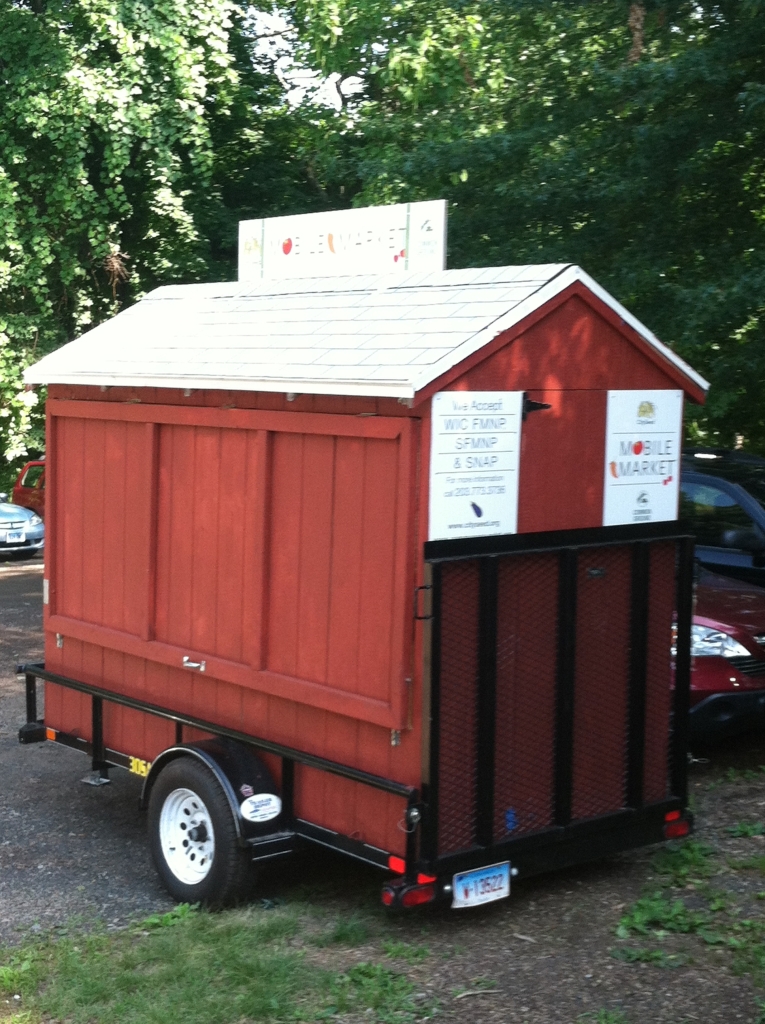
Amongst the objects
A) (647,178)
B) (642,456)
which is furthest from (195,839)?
(647,178)

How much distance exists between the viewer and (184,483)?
6.74 m

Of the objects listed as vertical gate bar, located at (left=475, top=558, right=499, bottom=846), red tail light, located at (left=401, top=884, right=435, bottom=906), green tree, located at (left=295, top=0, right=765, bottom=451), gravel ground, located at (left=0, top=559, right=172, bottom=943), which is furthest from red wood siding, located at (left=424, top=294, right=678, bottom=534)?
green tree, located at (left=295, top=0, right=765, bottom=451)

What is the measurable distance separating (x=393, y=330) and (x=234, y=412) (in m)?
0.90

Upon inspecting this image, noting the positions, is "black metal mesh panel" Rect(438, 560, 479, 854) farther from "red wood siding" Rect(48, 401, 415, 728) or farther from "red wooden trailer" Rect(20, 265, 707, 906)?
"red wood siding" Rect(48, 401, 415, 728)

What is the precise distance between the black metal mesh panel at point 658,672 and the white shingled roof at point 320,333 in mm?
1000

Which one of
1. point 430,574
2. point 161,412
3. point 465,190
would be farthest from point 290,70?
point 430,574

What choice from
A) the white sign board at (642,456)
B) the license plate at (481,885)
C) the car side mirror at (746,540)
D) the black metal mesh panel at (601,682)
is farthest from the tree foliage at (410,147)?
the license plate at (481,885)

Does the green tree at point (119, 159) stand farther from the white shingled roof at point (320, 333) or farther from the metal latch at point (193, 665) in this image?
the metal latch at point (193, 665)

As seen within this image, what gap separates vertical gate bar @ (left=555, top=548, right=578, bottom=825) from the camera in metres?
5.93

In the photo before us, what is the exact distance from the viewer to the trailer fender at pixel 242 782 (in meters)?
6.00

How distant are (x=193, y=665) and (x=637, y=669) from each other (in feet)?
7.44

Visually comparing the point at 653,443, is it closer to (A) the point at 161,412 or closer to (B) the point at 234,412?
(B) the point at 234,412

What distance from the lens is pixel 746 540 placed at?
982 centimetres

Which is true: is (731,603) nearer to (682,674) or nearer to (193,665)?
Result: (682,674)
